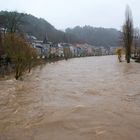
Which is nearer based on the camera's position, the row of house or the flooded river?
the flooded river

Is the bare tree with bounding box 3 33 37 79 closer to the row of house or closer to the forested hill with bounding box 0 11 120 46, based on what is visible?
the forested hill with bounding box 0 11 120 46

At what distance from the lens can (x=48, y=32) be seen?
142375 millimetres

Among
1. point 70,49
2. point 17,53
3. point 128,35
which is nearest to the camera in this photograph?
point 17,53

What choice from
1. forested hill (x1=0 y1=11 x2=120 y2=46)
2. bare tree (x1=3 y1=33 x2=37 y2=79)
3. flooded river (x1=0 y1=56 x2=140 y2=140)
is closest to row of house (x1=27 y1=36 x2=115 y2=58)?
forested hill (x1=0 y1=11 x2=120 y2=46)

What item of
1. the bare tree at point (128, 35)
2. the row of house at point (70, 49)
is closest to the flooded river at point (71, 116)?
the bare tree at point (128, 35)

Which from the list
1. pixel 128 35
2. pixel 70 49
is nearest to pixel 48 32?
pixel 70 49

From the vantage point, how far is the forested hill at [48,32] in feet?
163

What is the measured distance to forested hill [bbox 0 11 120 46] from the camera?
163 feet

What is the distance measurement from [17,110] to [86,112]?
128 inches

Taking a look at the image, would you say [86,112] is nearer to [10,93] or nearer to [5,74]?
[10,93]

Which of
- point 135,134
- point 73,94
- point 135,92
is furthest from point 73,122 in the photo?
point 135,92

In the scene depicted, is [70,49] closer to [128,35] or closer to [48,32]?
[48,32]

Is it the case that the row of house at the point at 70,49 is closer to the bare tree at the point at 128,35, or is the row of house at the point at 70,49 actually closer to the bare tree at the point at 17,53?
the bare tree at the point at 128,35

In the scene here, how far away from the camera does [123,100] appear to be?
1573cm
